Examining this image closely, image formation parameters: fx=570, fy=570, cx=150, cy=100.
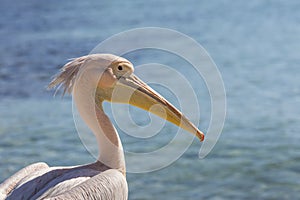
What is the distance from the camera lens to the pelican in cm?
437

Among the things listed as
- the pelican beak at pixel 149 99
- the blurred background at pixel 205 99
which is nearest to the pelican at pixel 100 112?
the pelican beak at pixel 149 99

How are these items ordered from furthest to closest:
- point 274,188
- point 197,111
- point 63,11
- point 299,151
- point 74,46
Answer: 1. point 63,11
2. point 74,46
3. point 197,111
4. point 299,151
5. point 274,188

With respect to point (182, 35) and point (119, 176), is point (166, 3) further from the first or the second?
point (119, 176)

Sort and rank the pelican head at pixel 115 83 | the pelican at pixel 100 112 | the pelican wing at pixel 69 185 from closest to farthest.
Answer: the pelican wing at pixel 69 185
the pelican at pixel 100 112
the pelican head at pixel 115 83

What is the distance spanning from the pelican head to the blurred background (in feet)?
8.99

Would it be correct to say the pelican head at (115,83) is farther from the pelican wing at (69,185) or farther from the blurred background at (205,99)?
the blurred background at (205,99)

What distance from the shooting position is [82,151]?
8.83 metres

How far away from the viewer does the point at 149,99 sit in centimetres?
477

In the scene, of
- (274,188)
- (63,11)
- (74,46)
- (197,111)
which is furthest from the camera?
(63,11)

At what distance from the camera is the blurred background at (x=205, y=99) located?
7762mm

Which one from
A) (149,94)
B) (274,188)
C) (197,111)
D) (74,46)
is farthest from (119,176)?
(74,46)

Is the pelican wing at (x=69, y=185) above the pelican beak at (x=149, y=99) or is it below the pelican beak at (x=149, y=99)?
below

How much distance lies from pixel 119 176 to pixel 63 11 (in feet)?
71.0

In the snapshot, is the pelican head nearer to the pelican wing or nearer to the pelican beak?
the pelican beak
